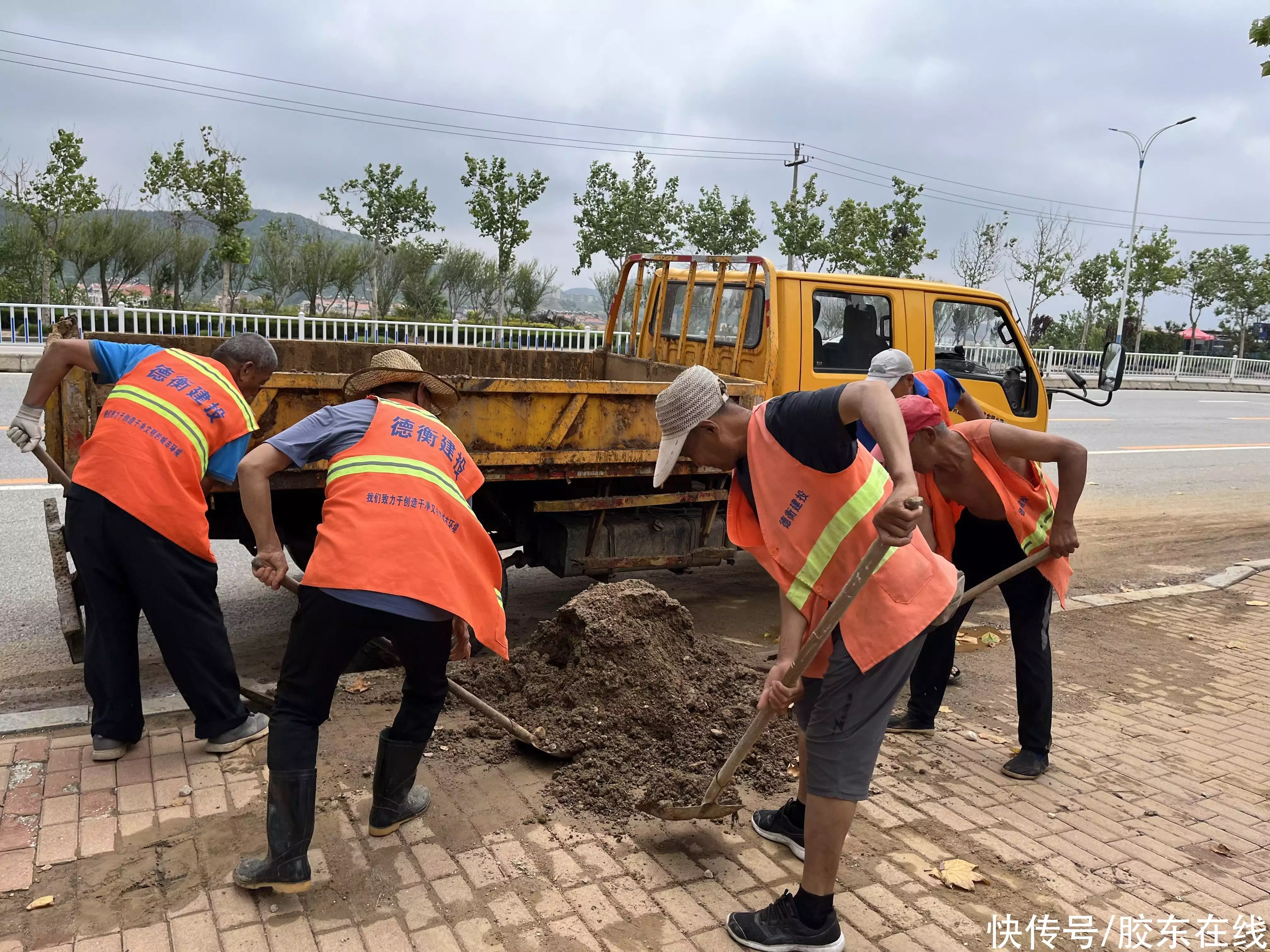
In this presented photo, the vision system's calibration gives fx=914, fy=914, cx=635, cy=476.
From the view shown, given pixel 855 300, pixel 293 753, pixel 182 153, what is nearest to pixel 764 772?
pixel 293 753

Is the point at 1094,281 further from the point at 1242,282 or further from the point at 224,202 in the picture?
the point at 224,202

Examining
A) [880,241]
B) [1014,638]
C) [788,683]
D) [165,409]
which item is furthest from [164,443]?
[880,241]

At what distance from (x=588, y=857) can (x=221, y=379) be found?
226 centimetres

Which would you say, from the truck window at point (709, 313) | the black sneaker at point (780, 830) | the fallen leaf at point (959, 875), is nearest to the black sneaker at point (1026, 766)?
the fallen leaf at point (959, 875)

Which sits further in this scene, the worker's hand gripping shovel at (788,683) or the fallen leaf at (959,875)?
the fallen leaf at (959,875)

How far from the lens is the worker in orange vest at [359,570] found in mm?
2623

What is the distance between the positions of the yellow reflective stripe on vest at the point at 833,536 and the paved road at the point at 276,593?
3.07 m

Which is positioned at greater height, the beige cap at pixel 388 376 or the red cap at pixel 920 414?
the beige cap at pixel 388 376

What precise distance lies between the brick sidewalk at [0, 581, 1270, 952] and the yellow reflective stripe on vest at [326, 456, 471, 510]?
122 cm

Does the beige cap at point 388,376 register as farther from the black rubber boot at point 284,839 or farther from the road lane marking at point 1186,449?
the road lane marking at point 1186,449

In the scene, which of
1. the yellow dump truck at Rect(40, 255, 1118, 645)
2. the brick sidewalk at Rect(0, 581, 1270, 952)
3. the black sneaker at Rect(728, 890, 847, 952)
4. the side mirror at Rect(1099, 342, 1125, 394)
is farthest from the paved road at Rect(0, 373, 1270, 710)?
the black sneaker at Rect(728, 890, 847, 952)

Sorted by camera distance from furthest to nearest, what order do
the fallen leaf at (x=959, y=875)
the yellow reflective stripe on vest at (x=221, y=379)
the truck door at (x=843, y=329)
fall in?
the truck door at (x=843, y=329), the yellow reflective stripe on vest at (x=221, y=379), the fallen leaf at (x=959, y=875)

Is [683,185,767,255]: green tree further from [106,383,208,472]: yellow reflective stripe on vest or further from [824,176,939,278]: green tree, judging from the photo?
[106,383,208,472]: yellow reflective stripe on vest

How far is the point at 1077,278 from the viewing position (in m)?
34.4
